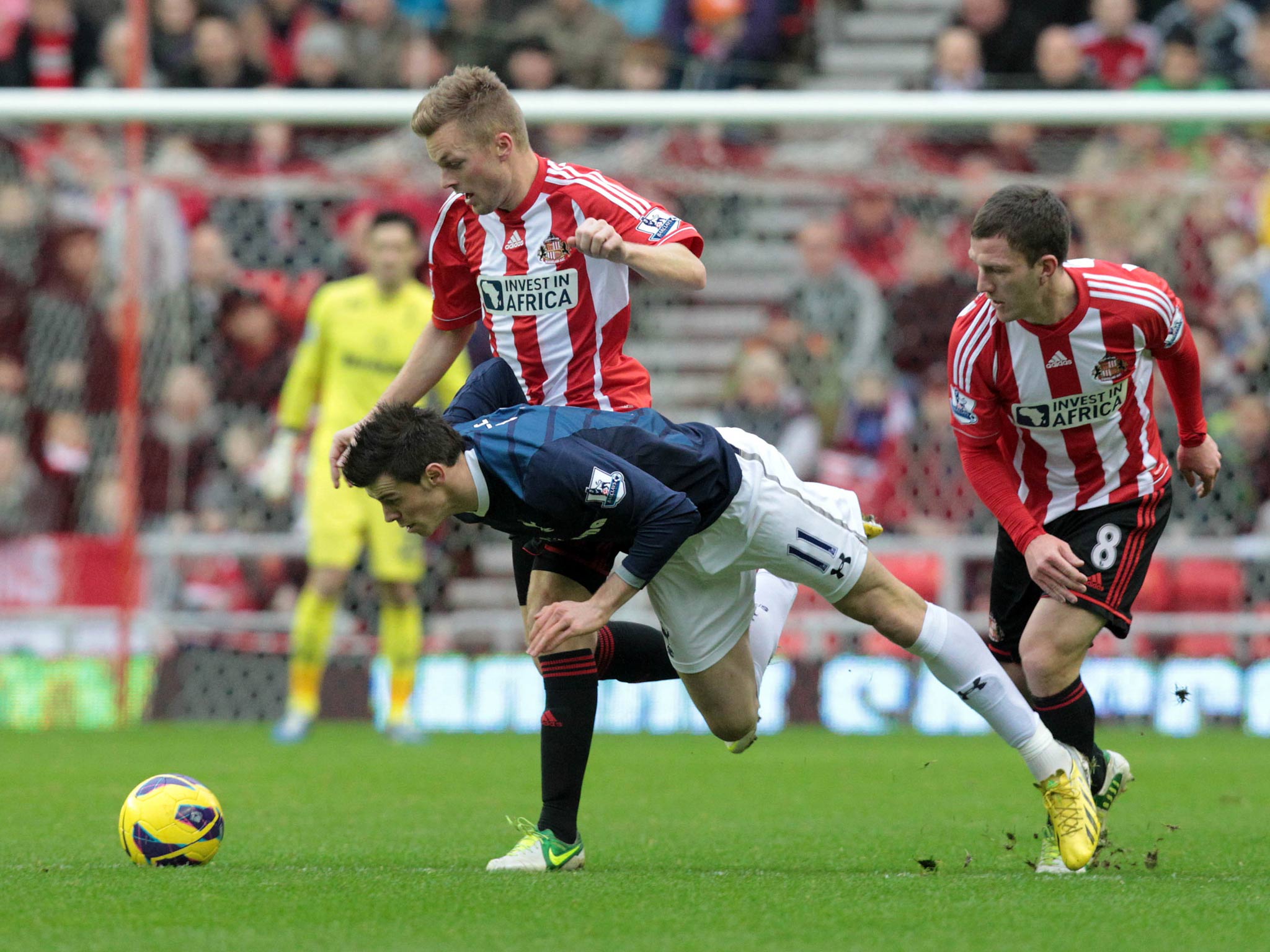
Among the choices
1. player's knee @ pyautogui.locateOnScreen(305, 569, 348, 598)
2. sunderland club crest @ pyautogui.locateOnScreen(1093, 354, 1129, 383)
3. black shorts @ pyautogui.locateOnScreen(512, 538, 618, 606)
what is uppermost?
sunderland club crest @ pyautogui.locateOnScreen(1093, 354, 1129, 383)

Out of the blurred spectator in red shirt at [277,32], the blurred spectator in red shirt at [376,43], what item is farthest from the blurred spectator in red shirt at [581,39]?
the blurred spectator in red shirt at [277,32]

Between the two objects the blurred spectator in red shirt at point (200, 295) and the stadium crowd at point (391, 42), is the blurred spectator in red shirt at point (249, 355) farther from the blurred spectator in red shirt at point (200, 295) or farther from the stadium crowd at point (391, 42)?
A: the stadium crowd at point (391, 42)

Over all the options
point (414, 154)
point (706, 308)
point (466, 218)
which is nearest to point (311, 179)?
point (414, 154)

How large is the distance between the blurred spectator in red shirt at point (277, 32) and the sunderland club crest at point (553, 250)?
8.43m

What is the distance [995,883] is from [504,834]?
1838 millimetres

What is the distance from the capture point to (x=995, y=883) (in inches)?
192

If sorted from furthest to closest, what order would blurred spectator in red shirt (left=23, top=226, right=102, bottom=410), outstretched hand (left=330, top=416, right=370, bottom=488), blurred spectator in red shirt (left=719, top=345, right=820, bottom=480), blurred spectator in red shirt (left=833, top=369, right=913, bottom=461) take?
blurred spectator in red shirt (left=23, top=226, right=102, bottom=410)
blurred spectator in red shirt (left=833, top=369, right=913, bottom=461)
blurred spectator in red shirt (left=719, top=345, right=820, bottom=480)
outstretched hand (left=330, top=416, right=370, bottom=488)

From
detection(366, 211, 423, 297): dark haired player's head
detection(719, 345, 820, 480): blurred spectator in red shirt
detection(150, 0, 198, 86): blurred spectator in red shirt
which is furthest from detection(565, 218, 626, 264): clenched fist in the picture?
detection(150, 0, 198, 86): blurred spectator in red shirt

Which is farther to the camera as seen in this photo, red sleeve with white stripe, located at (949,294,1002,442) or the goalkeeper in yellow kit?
the goalkeeper in yellow kit

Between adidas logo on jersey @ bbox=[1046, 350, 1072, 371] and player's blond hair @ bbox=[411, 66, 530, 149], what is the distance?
5.68 ft

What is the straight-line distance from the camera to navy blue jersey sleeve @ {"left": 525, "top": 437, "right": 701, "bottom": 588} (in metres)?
4.83

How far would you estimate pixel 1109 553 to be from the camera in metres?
5.62

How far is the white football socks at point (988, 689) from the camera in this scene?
5.30 meters

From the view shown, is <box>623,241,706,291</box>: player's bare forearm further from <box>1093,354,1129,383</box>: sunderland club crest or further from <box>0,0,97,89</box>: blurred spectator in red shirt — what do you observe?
<box>0,0,97,89</box>: blurred spectator in red shirt
